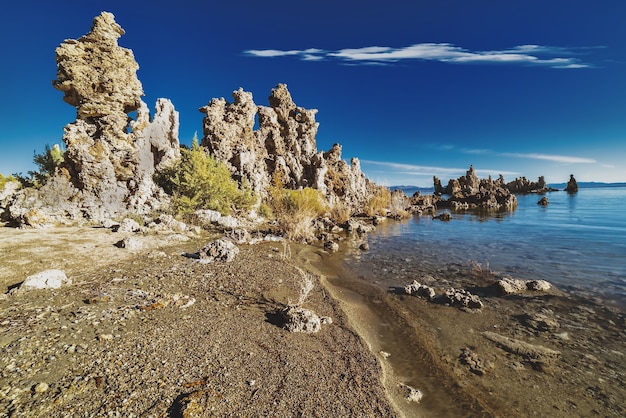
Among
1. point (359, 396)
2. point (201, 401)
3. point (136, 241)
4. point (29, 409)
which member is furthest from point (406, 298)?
point (136, 241)

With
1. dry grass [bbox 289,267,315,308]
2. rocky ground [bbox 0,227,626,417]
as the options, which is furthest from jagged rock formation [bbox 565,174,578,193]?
dry grass [bbox 289,267,315,308]

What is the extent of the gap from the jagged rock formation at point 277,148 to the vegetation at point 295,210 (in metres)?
1.39

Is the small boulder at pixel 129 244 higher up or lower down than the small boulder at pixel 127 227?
lower down

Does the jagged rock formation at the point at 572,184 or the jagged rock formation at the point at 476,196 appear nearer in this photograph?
the jagged rock formation at the point at 476,196

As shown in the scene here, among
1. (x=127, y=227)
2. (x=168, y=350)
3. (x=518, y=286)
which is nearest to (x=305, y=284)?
(x=168, y=350)

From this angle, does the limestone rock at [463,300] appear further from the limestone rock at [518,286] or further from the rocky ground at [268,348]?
the limestone rock at [518,286]

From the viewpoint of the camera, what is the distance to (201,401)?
2914mm

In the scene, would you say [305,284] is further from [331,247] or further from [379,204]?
[379,204]

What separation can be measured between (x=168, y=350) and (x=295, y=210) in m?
12.2

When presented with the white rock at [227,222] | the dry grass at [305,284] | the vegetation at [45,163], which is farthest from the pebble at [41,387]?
the vegetation at [45,163]

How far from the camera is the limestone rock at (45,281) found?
5.30 m

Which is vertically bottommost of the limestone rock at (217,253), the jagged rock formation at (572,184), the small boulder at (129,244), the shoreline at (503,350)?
the shoreline at (503,350)

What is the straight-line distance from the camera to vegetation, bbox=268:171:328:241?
1390cm

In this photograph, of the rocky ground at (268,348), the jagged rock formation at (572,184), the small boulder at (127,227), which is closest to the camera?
the rocky ground at (268,348)
